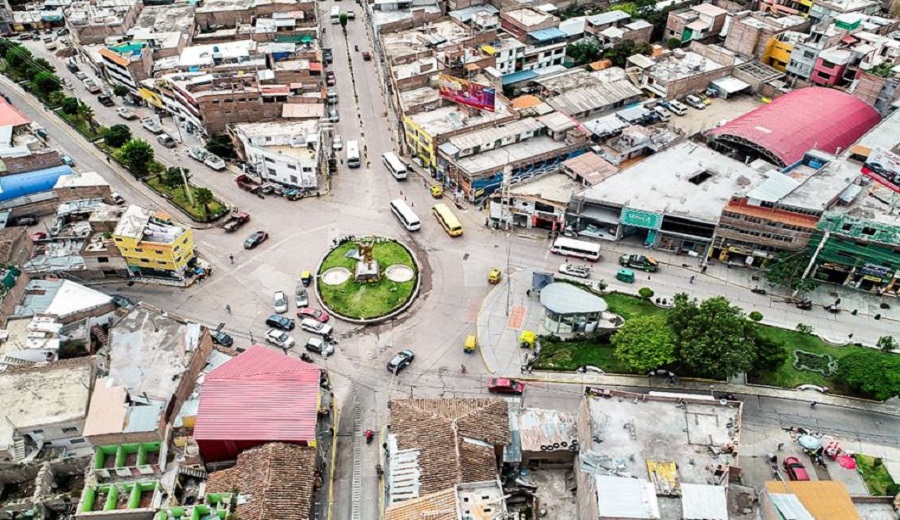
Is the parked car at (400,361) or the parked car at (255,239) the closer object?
the parked car at (400,361)

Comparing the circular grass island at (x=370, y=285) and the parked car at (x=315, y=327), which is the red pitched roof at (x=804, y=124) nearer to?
the circular grass island at (x=370, y=285)

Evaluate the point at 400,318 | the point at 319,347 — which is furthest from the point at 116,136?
the point at 400,318

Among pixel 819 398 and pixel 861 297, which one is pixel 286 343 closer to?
pixel 819 398

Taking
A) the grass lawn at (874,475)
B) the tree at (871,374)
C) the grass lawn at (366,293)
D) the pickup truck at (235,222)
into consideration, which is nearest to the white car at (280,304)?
the grass lawn at (366,293)

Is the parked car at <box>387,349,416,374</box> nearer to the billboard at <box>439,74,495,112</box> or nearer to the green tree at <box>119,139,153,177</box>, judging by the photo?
the billboard at <box>439,74,495,112</box>

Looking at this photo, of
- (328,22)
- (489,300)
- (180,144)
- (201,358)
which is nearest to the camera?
(201,358)

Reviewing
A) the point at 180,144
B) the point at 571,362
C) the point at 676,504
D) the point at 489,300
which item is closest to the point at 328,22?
the point at 180,144
